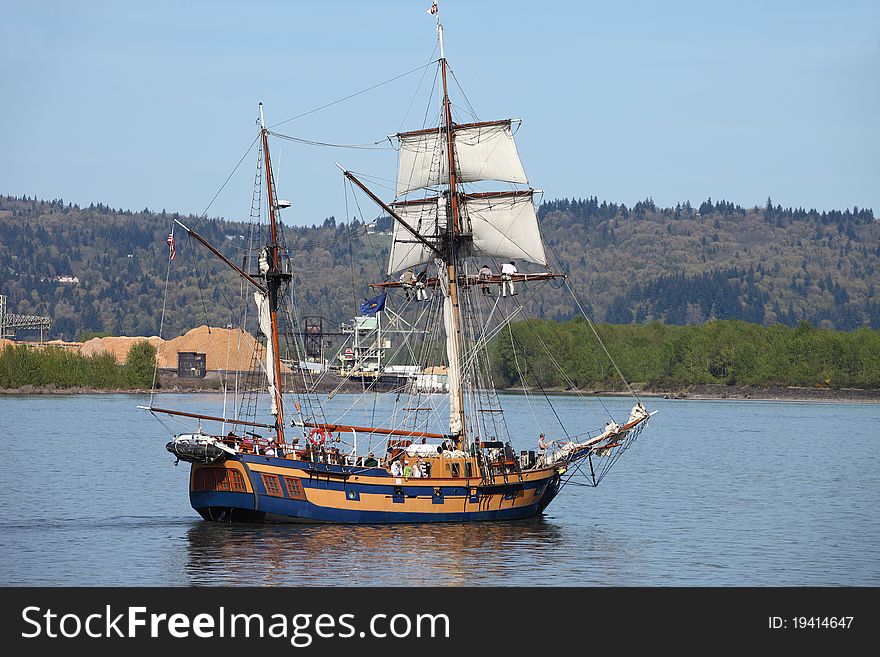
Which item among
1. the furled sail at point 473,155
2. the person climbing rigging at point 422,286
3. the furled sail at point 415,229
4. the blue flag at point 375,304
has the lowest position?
the blue flag at point 375,304

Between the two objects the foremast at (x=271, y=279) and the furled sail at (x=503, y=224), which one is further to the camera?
the furled sail at (x=503, y=224)

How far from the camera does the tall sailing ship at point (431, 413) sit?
2376 inches

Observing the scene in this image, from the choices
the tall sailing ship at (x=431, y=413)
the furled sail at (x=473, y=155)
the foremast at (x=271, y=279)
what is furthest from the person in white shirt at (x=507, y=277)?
the foremast at (x=271, y=279)

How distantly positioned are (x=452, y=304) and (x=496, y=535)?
13529 mm

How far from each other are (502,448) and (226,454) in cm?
1335

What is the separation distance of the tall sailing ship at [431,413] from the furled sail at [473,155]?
53mm

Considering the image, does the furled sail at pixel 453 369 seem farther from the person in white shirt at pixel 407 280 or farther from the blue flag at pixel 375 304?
the blue flag at pixel 375 304
